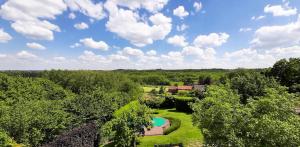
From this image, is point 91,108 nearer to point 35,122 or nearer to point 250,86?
point 35,122

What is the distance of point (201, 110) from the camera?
65.7ft

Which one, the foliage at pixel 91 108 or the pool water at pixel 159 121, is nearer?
the foliage at pixel 91 108

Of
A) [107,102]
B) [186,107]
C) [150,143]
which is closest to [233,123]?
[150,143]

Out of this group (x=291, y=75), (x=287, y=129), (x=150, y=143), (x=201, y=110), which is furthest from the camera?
(x=291, y=75)

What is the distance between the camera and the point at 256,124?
1289 cm

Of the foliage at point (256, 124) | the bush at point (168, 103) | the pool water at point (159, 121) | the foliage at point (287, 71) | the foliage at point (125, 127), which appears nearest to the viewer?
the foliage at point (256, 124)

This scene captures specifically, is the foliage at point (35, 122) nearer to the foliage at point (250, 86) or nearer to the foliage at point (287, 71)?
the foliage at point (250, 86)

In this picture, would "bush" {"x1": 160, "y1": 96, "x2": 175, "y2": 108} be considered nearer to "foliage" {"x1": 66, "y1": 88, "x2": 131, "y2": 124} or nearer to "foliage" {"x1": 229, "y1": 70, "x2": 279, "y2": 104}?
"foliage" {"x1": 229, "y1": 70, "x2": 279, "y2": 104}

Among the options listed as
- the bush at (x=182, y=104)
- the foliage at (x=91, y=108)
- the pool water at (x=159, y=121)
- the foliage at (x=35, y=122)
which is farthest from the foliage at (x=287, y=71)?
the foliage at (x=35, y=122)

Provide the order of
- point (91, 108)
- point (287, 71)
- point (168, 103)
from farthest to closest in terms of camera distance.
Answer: point (168, 103) < point (287, 71) < point (91, 108)

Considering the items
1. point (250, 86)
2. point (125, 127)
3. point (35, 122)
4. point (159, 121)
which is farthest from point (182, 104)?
point (35, 122)

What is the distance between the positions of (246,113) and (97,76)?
58.9 meters

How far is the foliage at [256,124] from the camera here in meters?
11.6

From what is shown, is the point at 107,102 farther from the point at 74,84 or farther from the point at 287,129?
the point at 74,84
